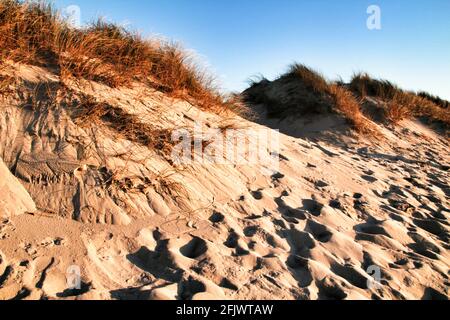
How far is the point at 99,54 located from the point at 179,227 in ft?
9.02

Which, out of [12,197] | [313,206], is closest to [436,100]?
[313,206]

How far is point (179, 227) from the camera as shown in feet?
10.0

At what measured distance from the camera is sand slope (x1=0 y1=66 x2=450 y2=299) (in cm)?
245

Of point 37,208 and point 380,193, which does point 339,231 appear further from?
point 37,208

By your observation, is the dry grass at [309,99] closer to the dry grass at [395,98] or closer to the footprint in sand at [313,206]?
the dry grass at [395,98]

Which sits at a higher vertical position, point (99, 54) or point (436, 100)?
point (436, 100)

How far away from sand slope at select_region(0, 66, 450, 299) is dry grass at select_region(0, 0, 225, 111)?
0.25 metres

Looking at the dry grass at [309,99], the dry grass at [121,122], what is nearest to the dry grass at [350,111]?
the dry grass at [309,99]

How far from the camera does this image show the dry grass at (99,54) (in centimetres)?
388

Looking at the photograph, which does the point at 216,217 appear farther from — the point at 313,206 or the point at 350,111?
the point at 350,111

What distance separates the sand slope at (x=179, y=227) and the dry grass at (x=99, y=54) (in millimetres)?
251

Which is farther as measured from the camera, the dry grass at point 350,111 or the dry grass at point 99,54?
the dry grass at point 350,111

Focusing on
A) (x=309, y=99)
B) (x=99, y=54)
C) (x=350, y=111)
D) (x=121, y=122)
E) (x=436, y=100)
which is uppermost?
(x=436, y=100)
